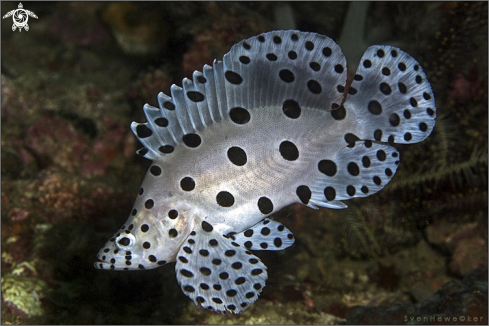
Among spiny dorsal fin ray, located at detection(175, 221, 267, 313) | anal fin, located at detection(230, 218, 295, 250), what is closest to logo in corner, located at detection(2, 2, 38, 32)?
spiny dorsal fin ray, located at detection(175, 221, 267, 313)

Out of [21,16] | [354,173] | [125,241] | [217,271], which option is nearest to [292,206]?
[354,173]

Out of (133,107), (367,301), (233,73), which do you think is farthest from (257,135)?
(133,107)

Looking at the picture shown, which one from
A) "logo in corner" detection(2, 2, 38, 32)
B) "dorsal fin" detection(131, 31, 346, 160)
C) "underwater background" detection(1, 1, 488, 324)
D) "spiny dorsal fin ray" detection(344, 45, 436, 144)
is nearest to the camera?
"dorsal fin" detection(131, 31, 346, 160)

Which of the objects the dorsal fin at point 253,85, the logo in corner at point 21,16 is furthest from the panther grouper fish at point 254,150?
the logo in corner at point 21,16

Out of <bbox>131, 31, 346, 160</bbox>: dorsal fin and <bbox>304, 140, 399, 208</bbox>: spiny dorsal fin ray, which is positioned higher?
<bbox>131, 31, 346, 160</bbox>: dorsal fin

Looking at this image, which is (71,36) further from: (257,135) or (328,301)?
(328,301)

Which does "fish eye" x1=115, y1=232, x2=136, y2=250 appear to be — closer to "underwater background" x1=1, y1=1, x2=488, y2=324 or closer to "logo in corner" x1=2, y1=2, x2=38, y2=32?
"underwater background" x1=1, y1=1, x2=488, y2=324
